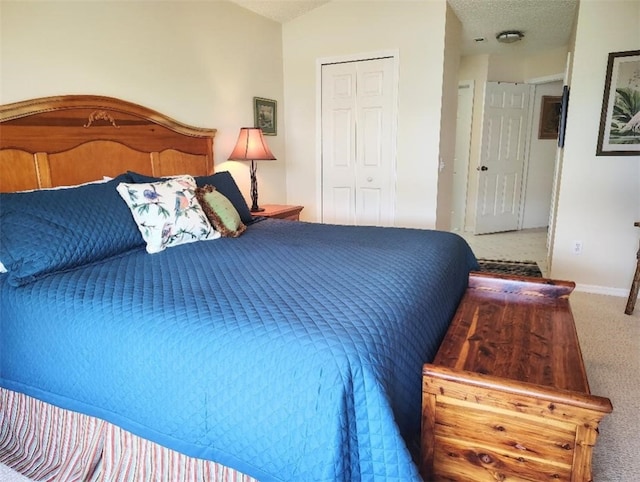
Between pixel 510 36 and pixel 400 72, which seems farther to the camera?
pixel 510 36

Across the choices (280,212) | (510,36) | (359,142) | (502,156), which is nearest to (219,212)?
(280,212)

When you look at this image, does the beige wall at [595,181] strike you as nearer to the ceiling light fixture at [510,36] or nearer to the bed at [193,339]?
the ceiling light fixture at [510,36]

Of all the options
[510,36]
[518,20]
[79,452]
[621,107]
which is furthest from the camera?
[510,36]

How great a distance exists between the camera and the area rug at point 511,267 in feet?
12.8

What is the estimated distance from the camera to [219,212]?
236 centimetres

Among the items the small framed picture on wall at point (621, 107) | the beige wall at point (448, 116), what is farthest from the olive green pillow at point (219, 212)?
the small framed picture on wall at point (621, 107)

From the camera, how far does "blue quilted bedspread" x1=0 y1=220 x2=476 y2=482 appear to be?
1.03 metres

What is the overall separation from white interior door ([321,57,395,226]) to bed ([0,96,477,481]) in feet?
6.40

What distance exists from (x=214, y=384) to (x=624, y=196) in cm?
342

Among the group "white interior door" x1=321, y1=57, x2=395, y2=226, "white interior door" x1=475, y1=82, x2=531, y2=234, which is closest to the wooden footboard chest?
"white interior door" x1=321, y1=57, x2=395, y2=226

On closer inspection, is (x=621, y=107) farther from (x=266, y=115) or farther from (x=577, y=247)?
(x=266, y=115)

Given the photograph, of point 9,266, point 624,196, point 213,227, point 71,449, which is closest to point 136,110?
point 213,227

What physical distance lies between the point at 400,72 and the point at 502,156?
266 centimetres

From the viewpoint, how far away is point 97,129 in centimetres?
242
